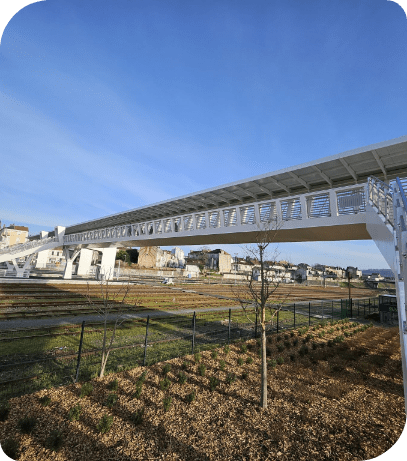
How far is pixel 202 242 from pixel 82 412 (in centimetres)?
1458

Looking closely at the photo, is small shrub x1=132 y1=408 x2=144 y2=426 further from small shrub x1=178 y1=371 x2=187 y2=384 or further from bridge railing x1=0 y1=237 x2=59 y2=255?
bridge railing x1=0 y1=237 x2=59 y2=255

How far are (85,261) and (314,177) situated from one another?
49.1m

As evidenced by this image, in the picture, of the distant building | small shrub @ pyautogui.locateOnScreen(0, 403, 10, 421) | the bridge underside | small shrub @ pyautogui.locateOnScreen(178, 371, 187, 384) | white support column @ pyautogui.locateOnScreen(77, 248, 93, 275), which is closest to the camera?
small shrub @ pyautogui.locateOnScreen(0, 403, 10, 421)

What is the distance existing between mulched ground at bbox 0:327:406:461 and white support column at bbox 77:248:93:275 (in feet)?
149

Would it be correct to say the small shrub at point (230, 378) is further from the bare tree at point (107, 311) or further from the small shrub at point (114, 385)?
the bare tree at point (107, 311)

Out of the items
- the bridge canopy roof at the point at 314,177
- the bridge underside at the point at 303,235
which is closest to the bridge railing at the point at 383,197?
the bridge canopy roof at the point at 314,177

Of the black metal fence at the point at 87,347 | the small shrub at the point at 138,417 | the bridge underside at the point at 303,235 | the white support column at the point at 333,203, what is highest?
the white support column at the point at 333,203

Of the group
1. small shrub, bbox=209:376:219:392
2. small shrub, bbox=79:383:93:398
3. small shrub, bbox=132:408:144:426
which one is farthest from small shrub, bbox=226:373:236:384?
small shrub, bbox=79:383:93:398

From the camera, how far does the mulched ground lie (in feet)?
13.8

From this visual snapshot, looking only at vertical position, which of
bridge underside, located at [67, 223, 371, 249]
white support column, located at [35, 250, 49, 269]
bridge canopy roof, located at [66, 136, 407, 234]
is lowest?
white support column, located at [35, 250, 49, 269]

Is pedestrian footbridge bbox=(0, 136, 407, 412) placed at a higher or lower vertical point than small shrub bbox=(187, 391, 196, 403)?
higher

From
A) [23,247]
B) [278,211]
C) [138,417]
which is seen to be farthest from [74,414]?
[23,247]

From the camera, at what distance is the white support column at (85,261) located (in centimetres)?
4772

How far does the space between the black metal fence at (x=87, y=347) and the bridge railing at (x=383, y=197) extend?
15.2ft
